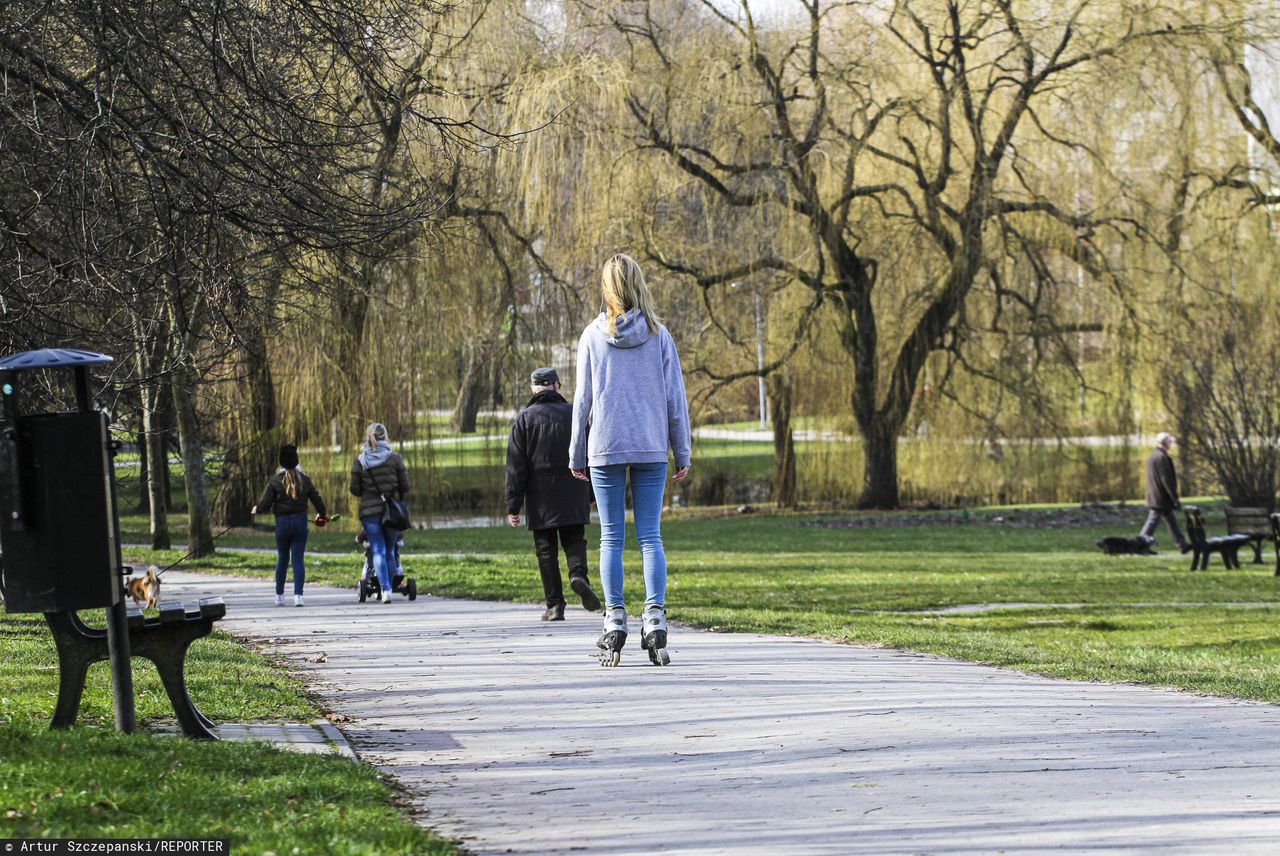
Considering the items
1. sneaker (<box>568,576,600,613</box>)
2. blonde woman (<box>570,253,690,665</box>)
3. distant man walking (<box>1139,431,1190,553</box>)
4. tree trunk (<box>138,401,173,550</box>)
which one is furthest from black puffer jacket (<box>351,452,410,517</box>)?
distant man walking (<box>1139,431,1190,553</box>)

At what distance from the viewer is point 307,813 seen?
5453 mm

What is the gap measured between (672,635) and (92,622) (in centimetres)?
515

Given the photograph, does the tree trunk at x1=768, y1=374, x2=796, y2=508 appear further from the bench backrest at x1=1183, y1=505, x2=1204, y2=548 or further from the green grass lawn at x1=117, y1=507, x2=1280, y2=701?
the bench backrest at x1=1183, y1=505, x2=1204, y2=548

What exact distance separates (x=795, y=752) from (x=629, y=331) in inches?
130

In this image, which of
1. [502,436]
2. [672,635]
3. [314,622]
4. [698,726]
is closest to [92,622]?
[314,622]

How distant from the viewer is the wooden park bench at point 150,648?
704cm

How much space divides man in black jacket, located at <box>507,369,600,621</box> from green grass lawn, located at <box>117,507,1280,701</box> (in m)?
1.09

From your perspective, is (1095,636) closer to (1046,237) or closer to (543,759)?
(543,759)

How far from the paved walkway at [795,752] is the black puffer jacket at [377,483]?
4.76 m

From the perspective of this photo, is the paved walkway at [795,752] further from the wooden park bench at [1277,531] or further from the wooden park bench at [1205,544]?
the wooden park bench at [1205,544]

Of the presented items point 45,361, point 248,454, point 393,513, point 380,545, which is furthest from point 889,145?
point 45,361

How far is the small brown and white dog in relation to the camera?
14.2m

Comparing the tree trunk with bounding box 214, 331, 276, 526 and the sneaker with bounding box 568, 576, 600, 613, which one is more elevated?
the tree trunk with bounding box 214, 331, 276, 526

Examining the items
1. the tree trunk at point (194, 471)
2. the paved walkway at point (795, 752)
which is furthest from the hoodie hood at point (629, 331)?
the tree trunk at point (194, 471)
